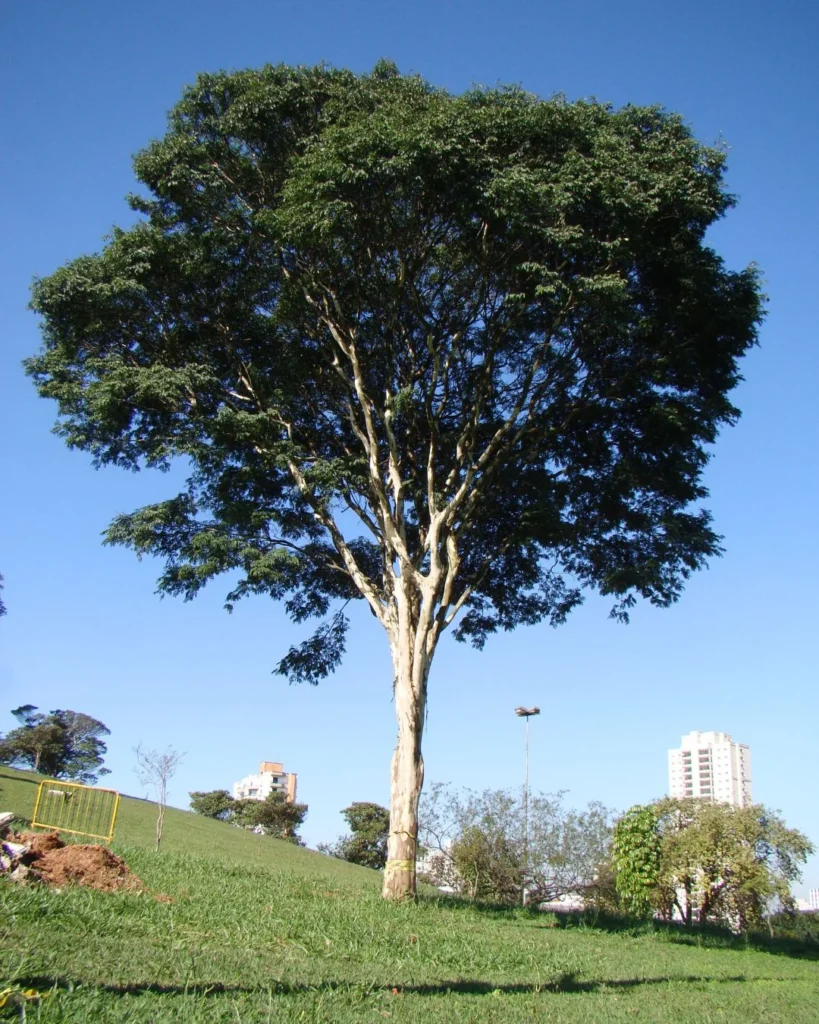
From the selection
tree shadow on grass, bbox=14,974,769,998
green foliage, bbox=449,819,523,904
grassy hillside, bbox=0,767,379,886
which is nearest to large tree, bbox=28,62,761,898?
tree shadow on grass, bbox=14,974,769,998

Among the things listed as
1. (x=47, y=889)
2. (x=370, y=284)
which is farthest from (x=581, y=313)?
(x=47, y=889)

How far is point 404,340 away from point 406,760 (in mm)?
7796

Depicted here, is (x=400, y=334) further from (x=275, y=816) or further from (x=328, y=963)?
(x=275, y=816)

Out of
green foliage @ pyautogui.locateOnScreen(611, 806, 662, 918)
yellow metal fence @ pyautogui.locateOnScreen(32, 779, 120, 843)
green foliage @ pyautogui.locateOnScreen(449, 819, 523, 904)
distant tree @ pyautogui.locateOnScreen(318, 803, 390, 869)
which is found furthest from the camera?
distant tree @ pyautogui.locateOnScreen(318, 803, 390, 869)

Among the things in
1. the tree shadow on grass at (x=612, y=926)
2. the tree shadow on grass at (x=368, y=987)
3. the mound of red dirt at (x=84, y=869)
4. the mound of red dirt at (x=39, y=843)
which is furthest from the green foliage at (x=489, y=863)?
the mound of red dirt at (x=39, y=843)

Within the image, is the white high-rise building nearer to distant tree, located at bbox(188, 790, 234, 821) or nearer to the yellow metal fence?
Answer: distant tree, located at bbox(188, 790, 234, 821)

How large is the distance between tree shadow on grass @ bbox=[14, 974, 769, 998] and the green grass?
0.07 ft

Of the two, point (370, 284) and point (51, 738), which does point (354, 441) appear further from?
point (51, 738)

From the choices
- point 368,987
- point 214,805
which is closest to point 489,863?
point 368,987

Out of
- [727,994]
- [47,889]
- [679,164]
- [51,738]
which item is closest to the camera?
[47,889]

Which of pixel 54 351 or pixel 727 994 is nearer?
pixel 727 994

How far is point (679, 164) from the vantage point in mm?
13992

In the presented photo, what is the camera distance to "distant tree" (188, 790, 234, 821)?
62.0m

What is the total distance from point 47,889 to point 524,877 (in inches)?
1139
